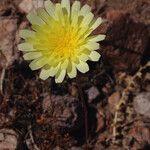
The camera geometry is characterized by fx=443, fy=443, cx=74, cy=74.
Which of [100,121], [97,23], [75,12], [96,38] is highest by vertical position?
[75,12]

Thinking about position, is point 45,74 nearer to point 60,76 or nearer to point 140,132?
point 60,76

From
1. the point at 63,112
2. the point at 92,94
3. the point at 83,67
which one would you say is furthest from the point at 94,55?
the point at 92,94

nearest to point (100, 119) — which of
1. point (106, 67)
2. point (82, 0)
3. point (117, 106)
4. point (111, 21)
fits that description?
point (117, 106)

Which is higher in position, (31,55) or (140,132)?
(31,55)

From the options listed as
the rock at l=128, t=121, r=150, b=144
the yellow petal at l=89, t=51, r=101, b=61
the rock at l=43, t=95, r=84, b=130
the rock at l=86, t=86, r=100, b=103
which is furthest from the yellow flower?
the rock at l=128, t=121, r=150, b=144

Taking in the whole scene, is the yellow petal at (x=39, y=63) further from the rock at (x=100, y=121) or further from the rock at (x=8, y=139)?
the rock at (x=100, y=121)

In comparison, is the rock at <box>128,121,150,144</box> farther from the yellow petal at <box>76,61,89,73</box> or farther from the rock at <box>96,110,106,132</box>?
the yellow petal at <box>76,61,89,73</box>

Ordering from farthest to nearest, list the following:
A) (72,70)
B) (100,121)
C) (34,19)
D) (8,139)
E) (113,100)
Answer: (113,100), (100,121), (8,139), (34,19), (72,70)

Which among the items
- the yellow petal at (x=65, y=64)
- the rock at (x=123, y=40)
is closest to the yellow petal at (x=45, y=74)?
the yellow petal at (x=65, y=64)
